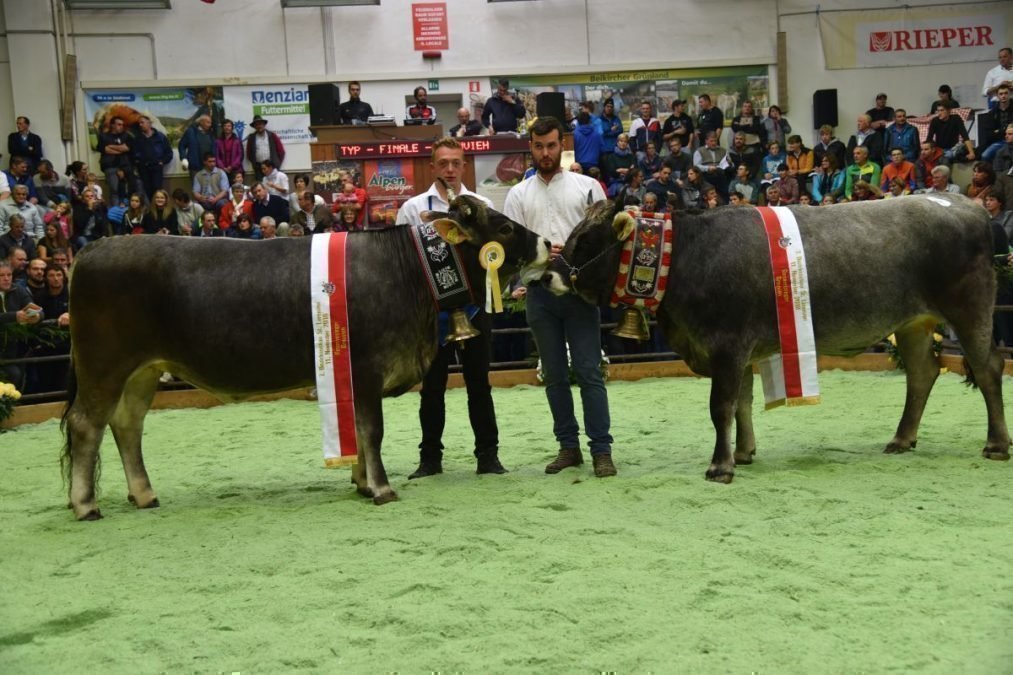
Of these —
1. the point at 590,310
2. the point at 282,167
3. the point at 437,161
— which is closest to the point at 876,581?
the point at 590,310

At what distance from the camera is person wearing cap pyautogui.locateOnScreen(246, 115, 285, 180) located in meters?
22.2

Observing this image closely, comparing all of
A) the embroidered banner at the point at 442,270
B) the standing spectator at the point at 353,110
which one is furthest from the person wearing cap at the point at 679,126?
the embroidered banner at the point at 442,270

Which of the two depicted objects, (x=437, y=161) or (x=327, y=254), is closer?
(x=327, y=254)

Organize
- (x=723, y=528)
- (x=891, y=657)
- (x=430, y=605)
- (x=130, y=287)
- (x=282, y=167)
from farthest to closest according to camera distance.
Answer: (x=282, y=167), (x=130, y=287), (x=723, y=528), (x=430, y=605), (x=891, y=657)

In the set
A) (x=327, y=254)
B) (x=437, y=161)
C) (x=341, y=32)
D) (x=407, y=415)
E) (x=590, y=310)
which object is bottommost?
(x=407, y=415)

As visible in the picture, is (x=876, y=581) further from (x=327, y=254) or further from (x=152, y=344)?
(x=152, y=344)

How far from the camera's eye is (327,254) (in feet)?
24.0

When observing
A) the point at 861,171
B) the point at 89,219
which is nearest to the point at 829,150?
the point at 861,171

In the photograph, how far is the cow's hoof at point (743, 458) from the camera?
26.0 ft

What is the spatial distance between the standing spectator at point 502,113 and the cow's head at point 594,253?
14268 mm

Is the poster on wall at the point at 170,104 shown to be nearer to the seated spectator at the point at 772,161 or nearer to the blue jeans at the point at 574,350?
the seated spectator at the point at 772,161

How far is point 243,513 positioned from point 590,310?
8.62 ft

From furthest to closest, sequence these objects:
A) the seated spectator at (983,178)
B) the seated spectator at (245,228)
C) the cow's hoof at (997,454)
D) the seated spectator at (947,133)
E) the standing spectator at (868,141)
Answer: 1. the standing spectator at (868,141)
2. the seated spectator at (947,133)
3. the seated spectator at (245,228)
4. the seated spectator at (983,178)
5. the cow's hoof at (997,454)

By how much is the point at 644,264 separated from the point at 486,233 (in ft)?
3.48
